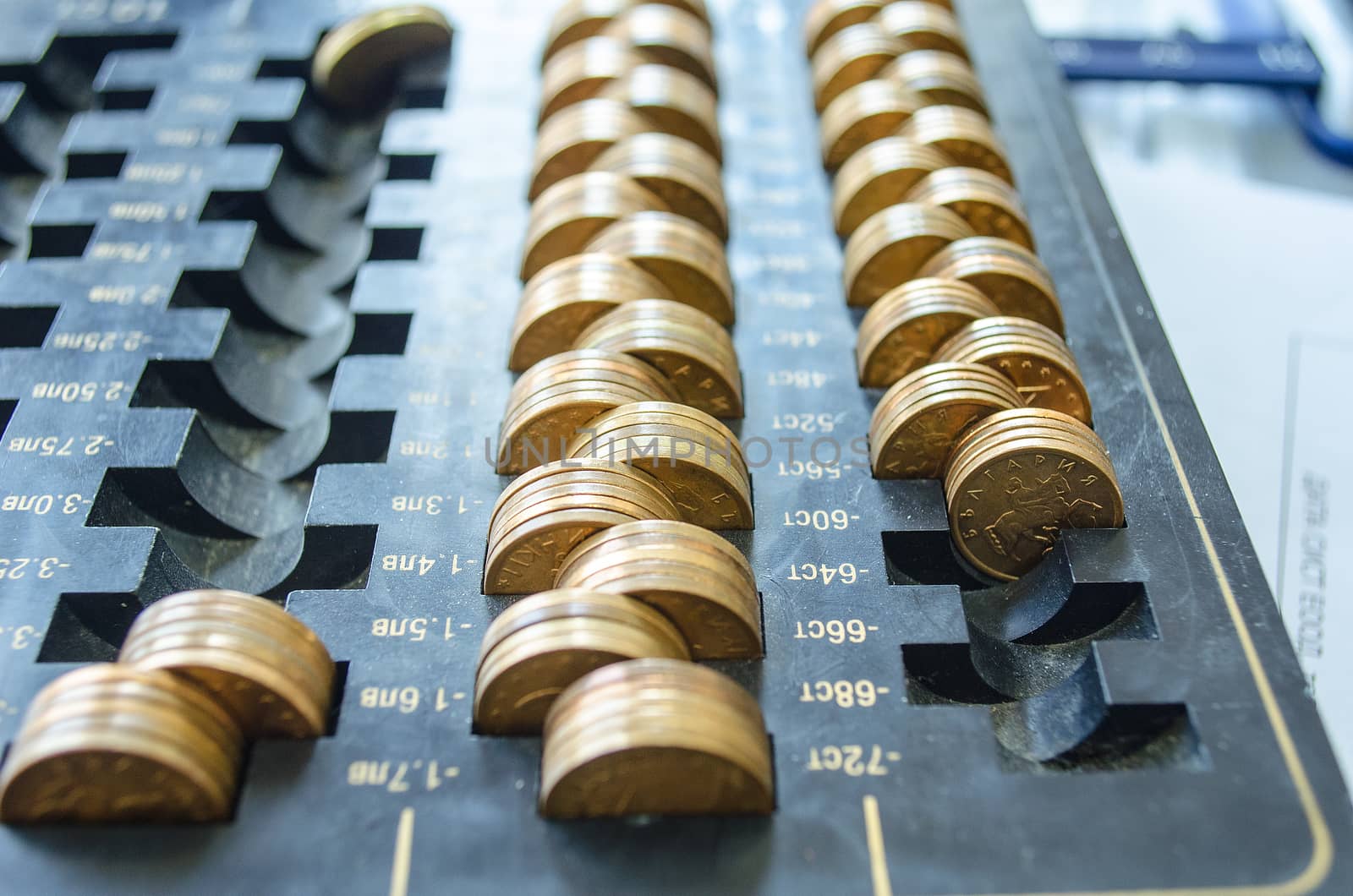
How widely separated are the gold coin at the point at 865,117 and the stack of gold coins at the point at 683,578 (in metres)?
0.71

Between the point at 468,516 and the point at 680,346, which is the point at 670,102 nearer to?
the point at 680,346

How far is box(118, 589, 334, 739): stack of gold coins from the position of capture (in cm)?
95

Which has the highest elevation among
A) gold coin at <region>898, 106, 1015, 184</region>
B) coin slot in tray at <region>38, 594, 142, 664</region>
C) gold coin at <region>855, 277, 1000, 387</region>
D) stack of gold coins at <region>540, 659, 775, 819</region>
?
gold coin at <region>898, 106, 1015, 184</region>

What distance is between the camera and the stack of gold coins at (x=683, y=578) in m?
1.00

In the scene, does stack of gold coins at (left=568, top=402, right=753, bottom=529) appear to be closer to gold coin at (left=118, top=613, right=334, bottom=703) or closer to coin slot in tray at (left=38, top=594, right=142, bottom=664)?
gold coin at (left=118, top=613, right=334, bottom=703)

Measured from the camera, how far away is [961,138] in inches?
58.1

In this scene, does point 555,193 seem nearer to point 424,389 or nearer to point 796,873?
point 424,389

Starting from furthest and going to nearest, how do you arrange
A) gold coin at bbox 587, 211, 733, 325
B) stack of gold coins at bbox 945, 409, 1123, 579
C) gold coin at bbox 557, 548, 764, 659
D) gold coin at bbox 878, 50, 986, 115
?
gold coin at bbox 878, 50, 986, 115 → gold coin at bbox 587, 211, 733, 325 → stack of gold coins at bbox 945, 409, 1123, 579 → gold coin at bbox 557, 548, 764, 659

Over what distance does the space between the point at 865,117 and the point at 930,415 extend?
531 mm

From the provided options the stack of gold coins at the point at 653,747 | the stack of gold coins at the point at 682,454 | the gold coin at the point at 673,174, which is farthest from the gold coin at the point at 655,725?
the gold coin at the point at 673,174

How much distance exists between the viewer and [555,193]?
4.65ft

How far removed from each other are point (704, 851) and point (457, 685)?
9.7 inches

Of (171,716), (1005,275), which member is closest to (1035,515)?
(1005,275)

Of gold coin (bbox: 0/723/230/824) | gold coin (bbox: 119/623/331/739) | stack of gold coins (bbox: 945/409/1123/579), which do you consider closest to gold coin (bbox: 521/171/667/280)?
stack of gold coins (bbox: 945/409/1123/579)
